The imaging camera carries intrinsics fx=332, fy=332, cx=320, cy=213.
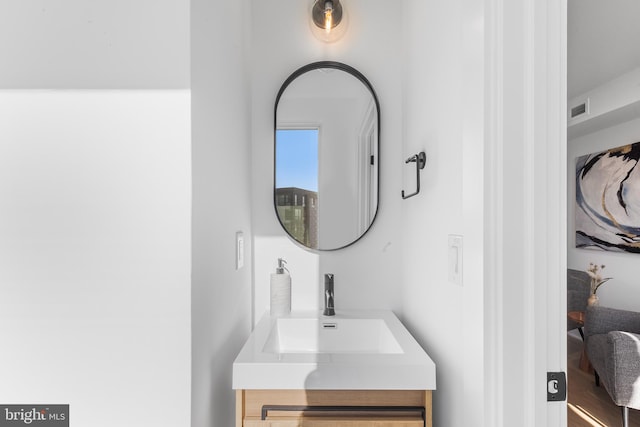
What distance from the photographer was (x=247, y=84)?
1.38 m

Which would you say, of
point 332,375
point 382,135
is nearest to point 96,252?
point 332,375

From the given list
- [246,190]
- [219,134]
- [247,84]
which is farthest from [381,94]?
[219,134]

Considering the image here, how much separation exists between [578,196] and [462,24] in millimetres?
3356

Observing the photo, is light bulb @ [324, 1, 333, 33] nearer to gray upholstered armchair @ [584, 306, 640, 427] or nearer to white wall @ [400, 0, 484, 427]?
white wall @ [400, 0, 484, 427]

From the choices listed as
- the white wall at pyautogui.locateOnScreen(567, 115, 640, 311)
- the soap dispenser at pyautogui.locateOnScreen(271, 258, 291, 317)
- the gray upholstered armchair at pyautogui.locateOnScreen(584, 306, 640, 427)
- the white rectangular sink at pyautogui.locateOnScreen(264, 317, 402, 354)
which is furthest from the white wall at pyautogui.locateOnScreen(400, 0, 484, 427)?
the white wall at pyautogui.locateOnScreen(567, 115, 640, 311)

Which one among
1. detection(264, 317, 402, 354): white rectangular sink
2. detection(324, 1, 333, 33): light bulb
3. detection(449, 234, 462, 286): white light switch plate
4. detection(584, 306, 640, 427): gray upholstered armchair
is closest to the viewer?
detection(449, 234, 462, 286): white light switch plate

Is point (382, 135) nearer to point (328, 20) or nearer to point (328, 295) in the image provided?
point (328, 20)

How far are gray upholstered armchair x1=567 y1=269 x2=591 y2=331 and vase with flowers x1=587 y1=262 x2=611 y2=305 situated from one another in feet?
0.23

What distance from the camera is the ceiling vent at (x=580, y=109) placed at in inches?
115

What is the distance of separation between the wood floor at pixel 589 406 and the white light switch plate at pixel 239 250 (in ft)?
7.86

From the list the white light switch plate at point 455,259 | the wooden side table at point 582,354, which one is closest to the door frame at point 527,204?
the white light switch plate at point 455,259

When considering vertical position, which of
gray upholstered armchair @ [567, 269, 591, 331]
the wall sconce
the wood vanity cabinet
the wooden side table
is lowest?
the wooden side table

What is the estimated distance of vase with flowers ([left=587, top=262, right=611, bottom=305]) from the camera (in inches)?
110

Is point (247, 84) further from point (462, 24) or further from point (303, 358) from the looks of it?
point (303, 358)
